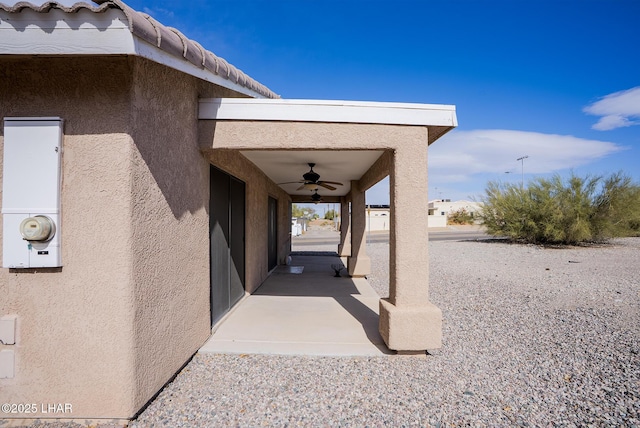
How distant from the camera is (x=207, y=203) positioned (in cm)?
447

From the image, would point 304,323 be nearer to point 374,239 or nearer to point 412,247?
point 412,247

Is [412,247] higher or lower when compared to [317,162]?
lower

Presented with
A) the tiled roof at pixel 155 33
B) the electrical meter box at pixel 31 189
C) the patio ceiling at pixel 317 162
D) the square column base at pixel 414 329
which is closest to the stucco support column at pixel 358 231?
the patio ceiling at pixel 317 162

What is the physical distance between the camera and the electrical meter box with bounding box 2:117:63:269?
8.85ft

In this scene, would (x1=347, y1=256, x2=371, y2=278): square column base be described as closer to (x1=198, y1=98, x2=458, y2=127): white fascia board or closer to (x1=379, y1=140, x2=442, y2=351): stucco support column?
(x1=379, y1=140, x2=442, y2=351): stucco support column

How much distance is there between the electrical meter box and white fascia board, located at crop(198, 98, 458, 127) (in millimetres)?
1759

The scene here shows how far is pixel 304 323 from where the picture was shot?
530 centimetres

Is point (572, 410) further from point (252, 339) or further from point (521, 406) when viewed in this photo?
point (252, 339)

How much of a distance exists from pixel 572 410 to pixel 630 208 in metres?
22.9

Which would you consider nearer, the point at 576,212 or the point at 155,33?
the point at 155,33

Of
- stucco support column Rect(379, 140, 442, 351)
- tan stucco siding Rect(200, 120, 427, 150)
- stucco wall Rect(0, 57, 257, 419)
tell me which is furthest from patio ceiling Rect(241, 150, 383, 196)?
stucco wall Rect(0, 57, 257, 419)

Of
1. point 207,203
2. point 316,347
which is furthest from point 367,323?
point 207,203

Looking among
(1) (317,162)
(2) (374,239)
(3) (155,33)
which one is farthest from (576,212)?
(3) (155,33)

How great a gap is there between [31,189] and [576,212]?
24060 mm
